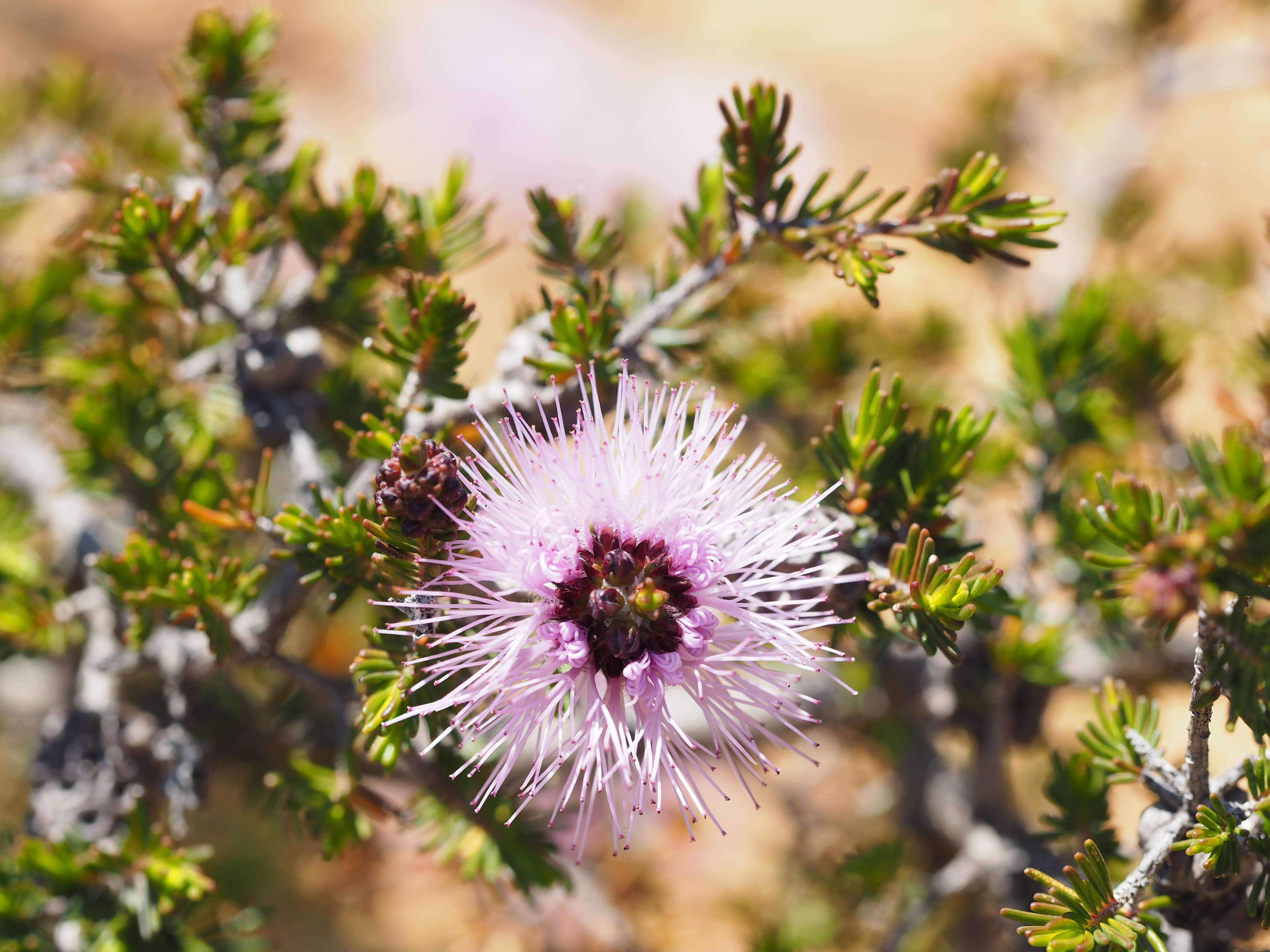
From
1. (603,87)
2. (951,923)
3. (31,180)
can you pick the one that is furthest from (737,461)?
(603,87)

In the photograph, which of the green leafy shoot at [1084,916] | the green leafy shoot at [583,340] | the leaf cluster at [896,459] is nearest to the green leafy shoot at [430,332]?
the green leafy shoot at [583,340]

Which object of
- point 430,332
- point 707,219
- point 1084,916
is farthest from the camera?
point 707,219

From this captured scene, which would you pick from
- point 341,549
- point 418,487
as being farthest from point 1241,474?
point 341,549

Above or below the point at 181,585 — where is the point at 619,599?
above

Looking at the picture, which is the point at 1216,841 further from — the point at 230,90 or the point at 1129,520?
the point at 230,90

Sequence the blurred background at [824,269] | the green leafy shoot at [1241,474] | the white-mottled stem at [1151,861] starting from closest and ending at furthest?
1. the green leafy shoot at [1241,474]
2. the white-mottled stem at [1151,861]
3. the blurred background at [824,269]

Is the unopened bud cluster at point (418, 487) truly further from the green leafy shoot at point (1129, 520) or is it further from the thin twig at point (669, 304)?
the green leafy shoot at point (1129, 520)

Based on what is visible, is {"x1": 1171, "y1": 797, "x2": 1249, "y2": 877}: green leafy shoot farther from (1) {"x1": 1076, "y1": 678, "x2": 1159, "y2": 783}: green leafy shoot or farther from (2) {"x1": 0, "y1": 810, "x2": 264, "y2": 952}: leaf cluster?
(2) {"x1": 0, "y1": 810, "x2": 264, "y2": 952}: leaf cluster
